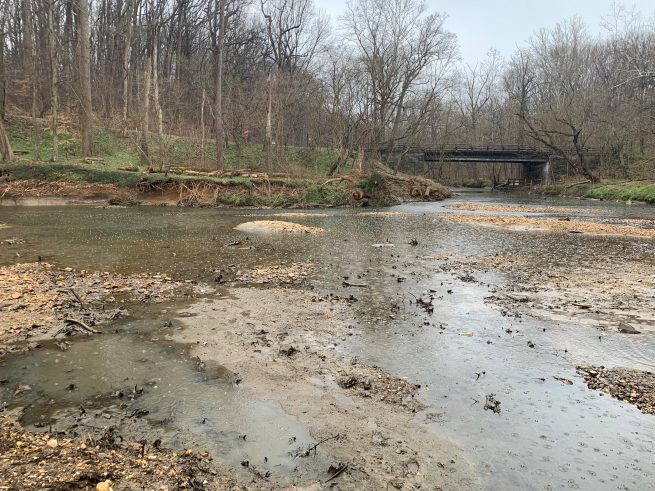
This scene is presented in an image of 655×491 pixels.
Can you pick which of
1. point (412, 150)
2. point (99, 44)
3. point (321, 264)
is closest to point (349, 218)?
point (321, 264)

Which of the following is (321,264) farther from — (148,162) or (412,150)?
(412,150)

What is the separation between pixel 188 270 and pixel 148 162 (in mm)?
23211

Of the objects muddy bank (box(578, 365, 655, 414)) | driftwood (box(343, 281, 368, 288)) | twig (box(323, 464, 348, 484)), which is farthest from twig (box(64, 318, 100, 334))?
muddy bank (box(578, 365, 655, 414))

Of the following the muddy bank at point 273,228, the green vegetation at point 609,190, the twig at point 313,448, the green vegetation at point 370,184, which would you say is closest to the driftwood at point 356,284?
the twig at point 313,448

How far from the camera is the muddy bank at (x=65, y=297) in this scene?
6.33 m

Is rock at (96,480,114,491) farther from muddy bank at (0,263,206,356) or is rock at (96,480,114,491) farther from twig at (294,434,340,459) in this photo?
Answer: muddy bank at (0,263,206,356)

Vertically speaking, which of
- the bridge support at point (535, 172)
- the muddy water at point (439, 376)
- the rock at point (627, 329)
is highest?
the bridge support at point (535, 172)

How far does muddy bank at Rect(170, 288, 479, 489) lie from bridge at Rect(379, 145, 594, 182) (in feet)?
156

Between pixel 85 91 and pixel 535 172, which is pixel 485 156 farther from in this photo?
pixel 85 91

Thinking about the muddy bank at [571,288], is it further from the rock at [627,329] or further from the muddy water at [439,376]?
the muddy water at [439,376]

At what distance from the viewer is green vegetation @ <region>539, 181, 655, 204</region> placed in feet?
119

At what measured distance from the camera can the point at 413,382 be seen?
5242mm

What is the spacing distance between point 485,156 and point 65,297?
5593 cm

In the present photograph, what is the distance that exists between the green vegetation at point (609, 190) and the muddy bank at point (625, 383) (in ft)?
116
